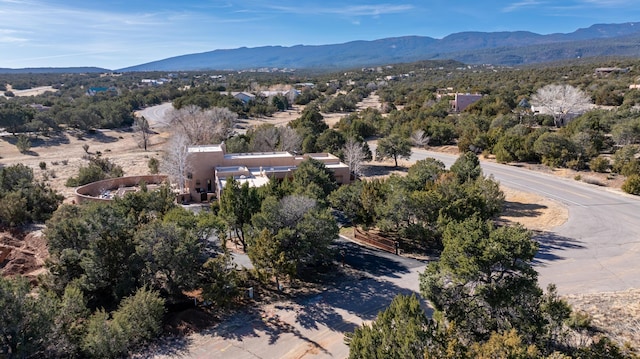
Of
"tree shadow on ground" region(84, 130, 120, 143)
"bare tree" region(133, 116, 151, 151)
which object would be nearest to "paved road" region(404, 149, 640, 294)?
"bare tree" region(133, 116, 151, 151)

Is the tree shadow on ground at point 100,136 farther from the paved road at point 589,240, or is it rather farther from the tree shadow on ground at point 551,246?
the tree shadow on ground at point 551,246

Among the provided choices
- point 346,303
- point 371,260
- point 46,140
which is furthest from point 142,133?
point 346,303

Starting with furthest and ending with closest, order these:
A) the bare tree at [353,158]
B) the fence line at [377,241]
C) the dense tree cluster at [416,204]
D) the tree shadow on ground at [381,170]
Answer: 1. the tree shadow on ground at [381,170]
2. the bare tree at [353,158]
3. the fence line at [377,241]
4. the dense tree cluster at [416,204]

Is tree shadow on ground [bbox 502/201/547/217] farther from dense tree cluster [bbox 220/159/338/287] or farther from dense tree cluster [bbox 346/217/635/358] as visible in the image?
dense tree cluster [bbox 346/217/635/358]

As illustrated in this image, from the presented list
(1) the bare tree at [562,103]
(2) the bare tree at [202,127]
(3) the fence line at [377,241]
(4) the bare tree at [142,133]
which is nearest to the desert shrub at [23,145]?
(4) the bare tree at [142,133]

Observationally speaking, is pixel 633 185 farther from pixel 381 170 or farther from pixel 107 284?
pixel 107 284

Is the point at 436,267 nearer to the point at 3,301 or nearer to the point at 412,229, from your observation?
the point at 412,229
